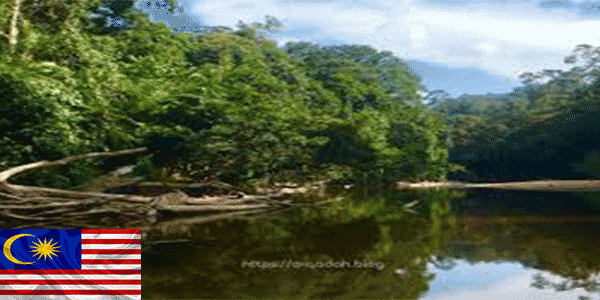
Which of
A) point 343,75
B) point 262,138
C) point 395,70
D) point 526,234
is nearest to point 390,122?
point 343,75

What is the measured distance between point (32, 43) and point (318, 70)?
28.2 feet

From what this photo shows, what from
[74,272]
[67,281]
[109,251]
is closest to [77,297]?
[67,281]

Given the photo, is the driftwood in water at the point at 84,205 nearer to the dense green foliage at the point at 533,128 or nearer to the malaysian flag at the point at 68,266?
the malaysian flag at the point at 68,266

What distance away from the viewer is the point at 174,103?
9469 mm

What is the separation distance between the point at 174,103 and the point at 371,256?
5738 millimetres

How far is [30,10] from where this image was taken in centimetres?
1037

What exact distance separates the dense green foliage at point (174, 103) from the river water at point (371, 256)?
2279 millimetres

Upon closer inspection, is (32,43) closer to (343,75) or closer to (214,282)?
(214,282)

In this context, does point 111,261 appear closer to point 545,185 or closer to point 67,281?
point 67,281

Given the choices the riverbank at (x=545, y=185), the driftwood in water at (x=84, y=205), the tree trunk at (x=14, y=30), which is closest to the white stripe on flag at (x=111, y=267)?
the driftwood in water at (x=84, y=205)

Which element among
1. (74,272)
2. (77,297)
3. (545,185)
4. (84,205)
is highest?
(84,205)

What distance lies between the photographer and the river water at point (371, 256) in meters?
3.73

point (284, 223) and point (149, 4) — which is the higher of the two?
point (149, 4)

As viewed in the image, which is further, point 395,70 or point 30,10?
point 395,70
